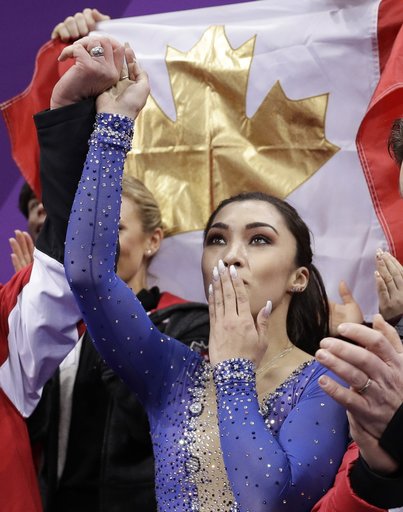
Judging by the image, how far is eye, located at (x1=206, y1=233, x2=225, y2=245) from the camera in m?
1.77

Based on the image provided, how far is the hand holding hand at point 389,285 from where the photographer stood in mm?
1892

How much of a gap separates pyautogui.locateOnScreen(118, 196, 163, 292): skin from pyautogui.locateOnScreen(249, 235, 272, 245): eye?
0.55m

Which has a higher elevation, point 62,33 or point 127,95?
point 62,33

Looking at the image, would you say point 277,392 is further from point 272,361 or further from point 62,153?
point 62,153

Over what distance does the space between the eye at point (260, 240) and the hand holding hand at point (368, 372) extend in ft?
1.98

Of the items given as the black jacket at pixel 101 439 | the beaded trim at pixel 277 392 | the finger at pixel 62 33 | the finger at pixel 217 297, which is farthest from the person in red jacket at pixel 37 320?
the finger at pixel 62 33

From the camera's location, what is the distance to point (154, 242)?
2342 millimetres

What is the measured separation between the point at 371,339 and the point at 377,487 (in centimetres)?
20

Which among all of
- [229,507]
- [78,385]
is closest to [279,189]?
[78,385]

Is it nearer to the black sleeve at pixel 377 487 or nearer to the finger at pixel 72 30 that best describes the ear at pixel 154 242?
the finger at pixel 72 30

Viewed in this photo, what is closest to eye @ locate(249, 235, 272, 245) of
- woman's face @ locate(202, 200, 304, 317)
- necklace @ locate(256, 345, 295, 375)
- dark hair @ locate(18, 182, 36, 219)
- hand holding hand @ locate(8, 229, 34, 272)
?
woman's face @ locate(202, 200, 304, 317)

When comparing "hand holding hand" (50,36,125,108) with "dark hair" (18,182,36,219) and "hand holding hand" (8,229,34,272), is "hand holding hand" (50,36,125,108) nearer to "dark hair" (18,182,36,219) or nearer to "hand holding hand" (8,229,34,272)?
"hand holding hand" (8,229,34,272)

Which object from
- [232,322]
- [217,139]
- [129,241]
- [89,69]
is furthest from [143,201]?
[232,322]

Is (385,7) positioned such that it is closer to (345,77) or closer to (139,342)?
(345,77)
